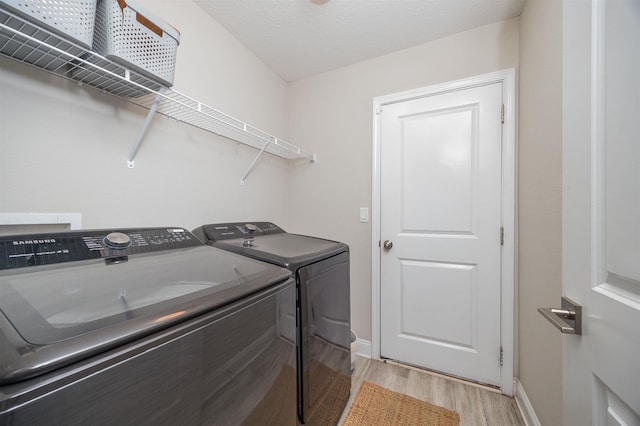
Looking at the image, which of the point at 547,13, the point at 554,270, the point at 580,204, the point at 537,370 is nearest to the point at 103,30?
the point at 580,204

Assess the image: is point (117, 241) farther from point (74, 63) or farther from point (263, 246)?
point (74, 63)

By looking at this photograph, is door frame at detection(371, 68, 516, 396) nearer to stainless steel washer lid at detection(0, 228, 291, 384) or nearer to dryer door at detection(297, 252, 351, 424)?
dryer door at detection(297, 252, 351, 424)

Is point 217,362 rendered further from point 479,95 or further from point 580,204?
point 479,95

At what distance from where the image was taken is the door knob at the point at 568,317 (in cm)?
58

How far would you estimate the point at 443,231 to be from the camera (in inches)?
76.8

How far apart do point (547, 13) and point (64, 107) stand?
2328 millimetres

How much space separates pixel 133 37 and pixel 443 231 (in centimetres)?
213

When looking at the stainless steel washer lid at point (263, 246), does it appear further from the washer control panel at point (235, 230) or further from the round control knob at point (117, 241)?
the round control knob at point (117, 241)

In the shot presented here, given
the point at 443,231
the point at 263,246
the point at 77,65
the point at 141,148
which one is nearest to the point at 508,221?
the point at 443,231

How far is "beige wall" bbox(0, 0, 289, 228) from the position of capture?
947 millimetres

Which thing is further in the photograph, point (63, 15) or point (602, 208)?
point (63, 15)

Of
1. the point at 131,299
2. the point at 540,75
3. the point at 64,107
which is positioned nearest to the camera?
the point at 131,299

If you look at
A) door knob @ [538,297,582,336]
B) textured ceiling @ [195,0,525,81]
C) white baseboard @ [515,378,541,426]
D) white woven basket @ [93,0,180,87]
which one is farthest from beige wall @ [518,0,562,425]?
white woven basket @ [93,0,180,87]

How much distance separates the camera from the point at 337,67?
2326 millimetres
